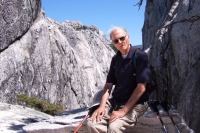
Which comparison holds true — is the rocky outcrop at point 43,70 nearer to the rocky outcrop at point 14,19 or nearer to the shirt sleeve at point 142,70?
the rocky outcrop at point 14,19

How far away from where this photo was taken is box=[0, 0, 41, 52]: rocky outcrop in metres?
21.9

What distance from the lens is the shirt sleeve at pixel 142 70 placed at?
3.85 m

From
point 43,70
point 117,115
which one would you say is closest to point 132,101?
point 117,115

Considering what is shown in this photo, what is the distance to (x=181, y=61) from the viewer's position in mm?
7219

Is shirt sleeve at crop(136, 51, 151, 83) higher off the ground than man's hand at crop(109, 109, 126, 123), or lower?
higher

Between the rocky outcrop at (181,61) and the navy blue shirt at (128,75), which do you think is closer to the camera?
the navy blue shirt at (128,75)

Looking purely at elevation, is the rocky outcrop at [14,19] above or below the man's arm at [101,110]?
above

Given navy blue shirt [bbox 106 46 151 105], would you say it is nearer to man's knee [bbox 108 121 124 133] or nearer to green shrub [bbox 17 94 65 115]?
man's knee [bbox 108 121 124 133]

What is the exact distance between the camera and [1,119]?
8.10 metres

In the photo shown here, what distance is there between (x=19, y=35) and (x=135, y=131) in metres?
21.3

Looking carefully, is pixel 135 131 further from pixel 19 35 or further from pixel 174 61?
pixel 19 35

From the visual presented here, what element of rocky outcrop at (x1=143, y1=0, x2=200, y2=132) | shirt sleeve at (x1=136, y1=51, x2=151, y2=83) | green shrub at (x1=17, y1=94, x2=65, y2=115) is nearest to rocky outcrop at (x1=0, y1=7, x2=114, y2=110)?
green shrub at (x1=17, y1=94, x2=65, y2=115)

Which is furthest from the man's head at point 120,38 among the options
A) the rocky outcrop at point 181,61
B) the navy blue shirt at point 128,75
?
the rocky outcrop at point 181,61

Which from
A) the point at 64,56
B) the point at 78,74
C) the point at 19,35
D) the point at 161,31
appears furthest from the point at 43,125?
the point at 78,74
